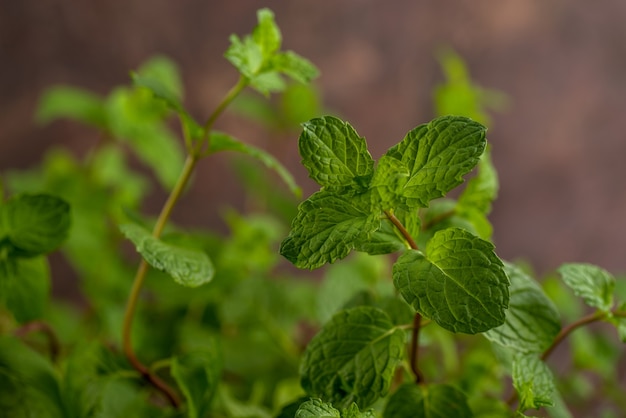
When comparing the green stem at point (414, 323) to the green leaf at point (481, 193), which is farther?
the green leaf at point (481, 193)

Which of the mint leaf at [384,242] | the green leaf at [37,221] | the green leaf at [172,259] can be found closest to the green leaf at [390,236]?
the mint leaf at [384,242]

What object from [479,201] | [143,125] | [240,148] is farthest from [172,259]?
[143,125]

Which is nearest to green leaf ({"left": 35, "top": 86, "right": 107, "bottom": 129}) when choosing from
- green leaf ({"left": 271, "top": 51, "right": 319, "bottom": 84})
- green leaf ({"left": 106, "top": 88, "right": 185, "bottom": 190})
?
green leaf ({"left": 106, "top": 88, "right": 185, "bottom": 190})

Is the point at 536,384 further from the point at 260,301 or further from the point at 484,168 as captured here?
the point at 260,301

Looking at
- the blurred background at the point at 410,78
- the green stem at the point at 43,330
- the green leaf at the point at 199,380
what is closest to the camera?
the green leaf at the point at 199,380

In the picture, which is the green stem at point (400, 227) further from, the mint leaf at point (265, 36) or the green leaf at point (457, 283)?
the mint leaf at point (265, 36)

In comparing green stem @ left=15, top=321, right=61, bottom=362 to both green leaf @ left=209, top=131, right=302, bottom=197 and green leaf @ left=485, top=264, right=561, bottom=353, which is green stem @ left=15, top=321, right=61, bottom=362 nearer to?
green leaf @ left=209, top=131, right=302, bottom=197
